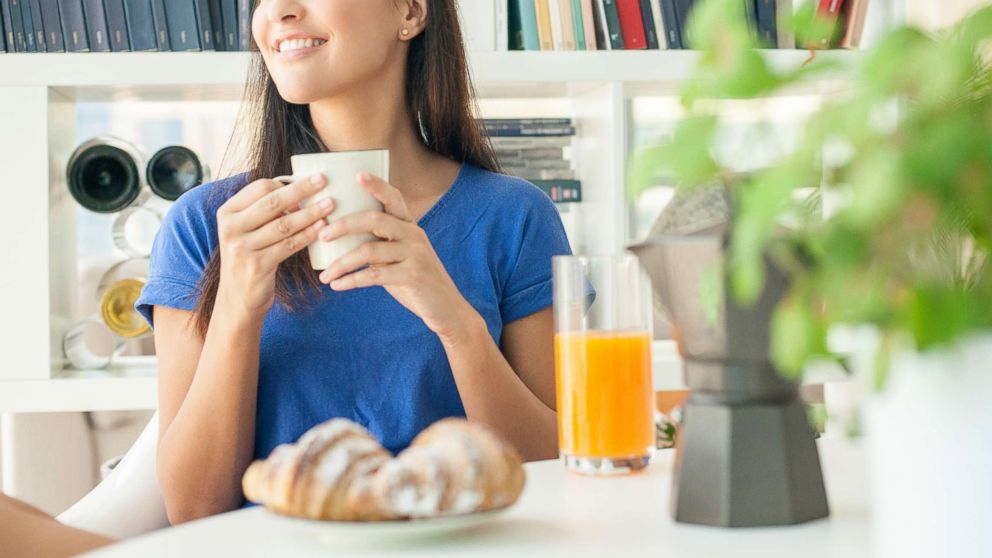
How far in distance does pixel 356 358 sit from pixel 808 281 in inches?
41.2

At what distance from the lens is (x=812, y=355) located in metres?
0.40

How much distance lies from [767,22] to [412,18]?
1.06m

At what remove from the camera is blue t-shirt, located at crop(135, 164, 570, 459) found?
1.39m

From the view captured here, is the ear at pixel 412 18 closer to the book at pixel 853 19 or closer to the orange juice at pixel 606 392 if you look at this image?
the orange juice at pixel 606 392

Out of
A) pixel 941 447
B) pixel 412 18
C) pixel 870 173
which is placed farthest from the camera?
pixel 412 18

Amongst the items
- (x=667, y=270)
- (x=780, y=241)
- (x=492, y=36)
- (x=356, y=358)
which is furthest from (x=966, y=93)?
(x=492, y=36)

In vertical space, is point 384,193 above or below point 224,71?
below

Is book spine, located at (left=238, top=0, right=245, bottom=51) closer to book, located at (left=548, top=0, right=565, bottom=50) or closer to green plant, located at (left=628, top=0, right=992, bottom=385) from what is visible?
book, located at (left=548, top=0, right=565, bottom=50)

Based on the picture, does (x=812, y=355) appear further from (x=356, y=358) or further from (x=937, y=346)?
(x=356, y=358)

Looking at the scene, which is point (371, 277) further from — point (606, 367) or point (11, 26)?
point (11, 26)

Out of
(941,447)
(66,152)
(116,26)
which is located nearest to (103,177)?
(66,152)

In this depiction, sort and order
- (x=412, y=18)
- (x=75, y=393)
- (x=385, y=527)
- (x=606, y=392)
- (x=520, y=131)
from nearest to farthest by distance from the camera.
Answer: (x=385, y=527), (x=606, y=392), (x=412, y=18), (x=75, y=393), (x=520, y=131)

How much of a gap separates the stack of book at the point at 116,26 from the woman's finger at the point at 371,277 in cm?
125

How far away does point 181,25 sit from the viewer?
7.32ft
